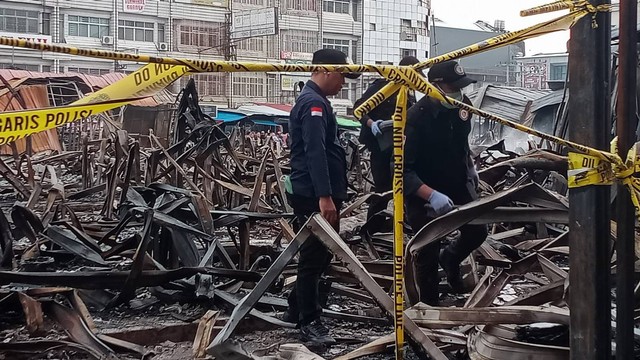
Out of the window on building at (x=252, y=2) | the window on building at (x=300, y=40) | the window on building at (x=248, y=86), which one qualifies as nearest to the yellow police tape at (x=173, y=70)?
the window on building at (x=248, y=86)

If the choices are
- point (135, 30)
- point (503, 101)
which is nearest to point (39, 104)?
point (503, 101)

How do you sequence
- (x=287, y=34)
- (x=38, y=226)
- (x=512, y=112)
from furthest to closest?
(x=287, y=34), (x=512, y=112), (x=38, y=226)

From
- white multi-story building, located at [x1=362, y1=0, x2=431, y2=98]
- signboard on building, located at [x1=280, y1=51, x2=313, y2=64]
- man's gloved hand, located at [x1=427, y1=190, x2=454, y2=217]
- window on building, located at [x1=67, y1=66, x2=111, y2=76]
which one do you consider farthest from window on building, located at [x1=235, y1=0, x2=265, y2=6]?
man's gloved hand, located at [x1=427, y1=190, x2=454, y2=217]

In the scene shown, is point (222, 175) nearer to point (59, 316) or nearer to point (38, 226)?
point (38, 226)

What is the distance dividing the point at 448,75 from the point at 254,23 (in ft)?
144

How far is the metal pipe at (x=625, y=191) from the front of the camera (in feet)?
6.26

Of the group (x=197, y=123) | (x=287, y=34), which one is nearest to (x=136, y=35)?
(x=287, y=34)

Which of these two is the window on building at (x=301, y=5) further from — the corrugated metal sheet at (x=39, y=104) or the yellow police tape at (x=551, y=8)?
the yellow police tape at (x=551, y=8)

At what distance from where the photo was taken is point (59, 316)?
3590 mm

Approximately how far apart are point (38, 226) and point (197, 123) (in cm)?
355

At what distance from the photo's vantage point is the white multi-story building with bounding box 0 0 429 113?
44188 millimetres

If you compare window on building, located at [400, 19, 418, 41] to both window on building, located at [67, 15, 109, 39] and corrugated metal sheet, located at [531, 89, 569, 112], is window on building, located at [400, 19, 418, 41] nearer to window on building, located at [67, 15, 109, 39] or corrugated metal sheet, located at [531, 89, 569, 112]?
window on building, located at [67, 15, 109, 39]

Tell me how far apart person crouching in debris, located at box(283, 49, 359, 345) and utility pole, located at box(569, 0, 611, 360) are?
1994 millimetres

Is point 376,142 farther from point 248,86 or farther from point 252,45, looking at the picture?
point 252,45
